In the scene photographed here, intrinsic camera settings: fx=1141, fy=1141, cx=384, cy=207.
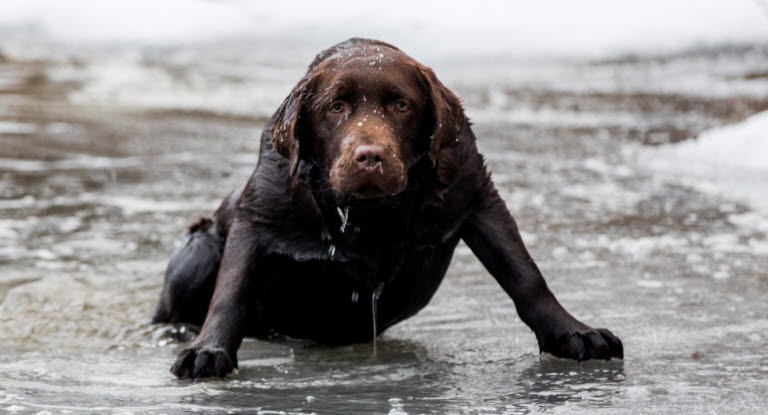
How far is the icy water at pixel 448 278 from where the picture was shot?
12.8ft

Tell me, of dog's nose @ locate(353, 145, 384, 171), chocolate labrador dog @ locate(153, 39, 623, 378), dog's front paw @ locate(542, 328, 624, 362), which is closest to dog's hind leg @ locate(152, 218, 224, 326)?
chocolate labrador dog @ locate(153, 39, 623, 378)

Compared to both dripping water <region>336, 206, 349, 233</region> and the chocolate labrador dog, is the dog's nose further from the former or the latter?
dripping water <region>336, 206, 349, 233</region>

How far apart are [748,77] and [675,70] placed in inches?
87.1

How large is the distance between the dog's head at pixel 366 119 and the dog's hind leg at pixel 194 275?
1055mm

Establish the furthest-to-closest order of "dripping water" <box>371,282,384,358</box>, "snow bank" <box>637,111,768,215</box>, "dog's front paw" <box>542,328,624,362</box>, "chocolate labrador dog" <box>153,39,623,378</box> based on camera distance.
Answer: "snow bank" <box>637,111,768,215</box>
"dripping water" <box>371,282,384,358</box>
"dog's front paw" <box>542,328,624,362</box>
"chocolate labrador dog" <box>153,39,623,378</box>

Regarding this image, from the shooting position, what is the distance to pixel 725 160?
9742mm

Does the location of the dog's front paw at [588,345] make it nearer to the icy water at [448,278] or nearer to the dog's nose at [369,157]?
the icy water at [448,278]

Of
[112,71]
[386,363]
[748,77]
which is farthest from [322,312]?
[112,71]

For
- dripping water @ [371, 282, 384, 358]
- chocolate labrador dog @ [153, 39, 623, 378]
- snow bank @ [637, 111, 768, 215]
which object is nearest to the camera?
chocolate labrador dog @ [153, 39, 623, 378]

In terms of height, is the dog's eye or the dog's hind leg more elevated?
the dog's eye

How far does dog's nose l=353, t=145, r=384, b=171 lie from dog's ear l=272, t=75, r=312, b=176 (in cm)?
45

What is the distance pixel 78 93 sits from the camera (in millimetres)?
17656

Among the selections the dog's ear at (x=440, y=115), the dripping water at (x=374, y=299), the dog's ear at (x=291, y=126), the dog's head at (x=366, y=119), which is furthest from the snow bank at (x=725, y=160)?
the dog's ear at (x=291, y=126)

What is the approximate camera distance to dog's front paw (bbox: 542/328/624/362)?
4285mm
